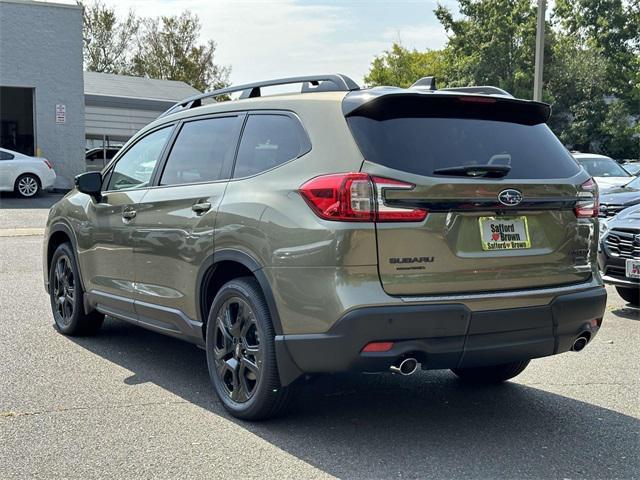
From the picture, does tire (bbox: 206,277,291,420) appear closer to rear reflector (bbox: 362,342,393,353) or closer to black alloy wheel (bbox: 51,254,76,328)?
rear reflector (bbox: 362,342,393,353)

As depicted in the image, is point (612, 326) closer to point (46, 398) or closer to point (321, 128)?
point (321, 128)

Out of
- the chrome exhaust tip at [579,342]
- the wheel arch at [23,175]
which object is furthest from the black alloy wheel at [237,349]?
the wheel arch at [23,175]

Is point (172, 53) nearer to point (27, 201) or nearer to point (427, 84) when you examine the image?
point (27, 201)

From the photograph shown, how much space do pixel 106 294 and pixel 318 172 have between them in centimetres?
257

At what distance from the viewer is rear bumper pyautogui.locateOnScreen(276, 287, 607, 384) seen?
3.71 metres

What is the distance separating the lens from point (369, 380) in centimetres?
536

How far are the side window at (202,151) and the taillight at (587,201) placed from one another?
206 centimetres

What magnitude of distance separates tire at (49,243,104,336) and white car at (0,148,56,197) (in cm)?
1527

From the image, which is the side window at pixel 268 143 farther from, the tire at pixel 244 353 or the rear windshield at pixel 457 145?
the tire at pixel 244 353

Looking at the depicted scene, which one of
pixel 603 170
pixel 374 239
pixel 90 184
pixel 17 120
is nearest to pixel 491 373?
pixel 374 239

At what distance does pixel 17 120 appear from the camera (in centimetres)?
2900

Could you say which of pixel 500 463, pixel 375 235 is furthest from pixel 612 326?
pixel 375 235

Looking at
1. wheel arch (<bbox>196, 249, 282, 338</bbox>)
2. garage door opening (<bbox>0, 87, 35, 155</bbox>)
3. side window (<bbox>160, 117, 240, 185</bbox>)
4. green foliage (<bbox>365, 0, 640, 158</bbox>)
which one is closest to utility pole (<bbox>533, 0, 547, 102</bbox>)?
side window (<bbox>160, 117, 240, 185</bbox>)

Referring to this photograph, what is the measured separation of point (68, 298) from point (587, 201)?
14.1 feet
